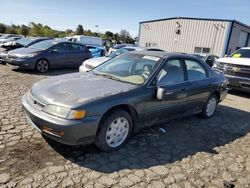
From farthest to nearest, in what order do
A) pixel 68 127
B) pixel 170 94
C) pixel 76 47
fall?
pixel 76 47 < pixel 170 94 < pixel 68 127

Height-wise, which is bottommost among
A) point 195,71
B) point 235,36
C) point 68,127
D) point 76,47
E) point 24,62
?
point 24,62

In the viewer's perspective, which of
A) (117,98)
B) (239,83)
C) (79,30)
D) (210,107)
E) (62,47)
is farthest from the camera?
(79,30)

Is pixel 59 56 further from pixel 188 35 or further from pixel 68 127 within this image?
pixel 188 35

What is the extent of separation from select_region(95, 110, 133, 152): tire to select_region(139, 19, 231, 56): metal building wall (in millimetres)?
20671

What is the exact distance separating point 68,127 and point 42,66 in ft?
25.2

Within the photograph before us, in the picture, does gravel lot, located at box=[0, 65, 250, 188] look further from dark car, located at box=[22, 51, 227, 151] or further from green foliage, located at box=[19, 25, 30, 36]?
green foliage, located at box=[19, 25, 30, 36]

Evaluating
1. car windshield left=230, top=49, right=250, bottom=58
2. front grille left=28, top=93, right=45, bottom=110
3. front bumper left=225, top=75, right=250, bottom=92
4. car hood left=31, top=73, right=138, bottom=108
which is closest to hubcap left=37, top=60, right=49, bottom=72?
car hood left=31, top=73, right=138, bottom=108

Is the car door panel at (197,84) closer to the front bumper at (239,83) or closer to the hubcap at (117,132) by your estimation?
the hubcap at (117,132)

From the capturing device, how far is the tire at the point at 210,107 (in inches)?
231

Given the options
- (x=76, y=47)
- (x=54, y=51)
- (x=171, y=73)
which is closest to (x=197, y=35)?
(x=76, y=47)

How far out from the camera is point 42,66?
10219 mm

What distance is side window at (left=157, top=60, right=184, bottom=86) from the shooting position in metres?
4.38

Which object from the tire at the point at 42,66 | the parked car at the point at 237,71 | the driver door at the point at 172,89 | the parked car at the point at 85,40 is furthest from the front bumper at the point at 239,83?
the parked car at the point at 85,40

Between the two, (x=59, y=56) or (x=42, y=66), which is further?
(x=59, y=56)
